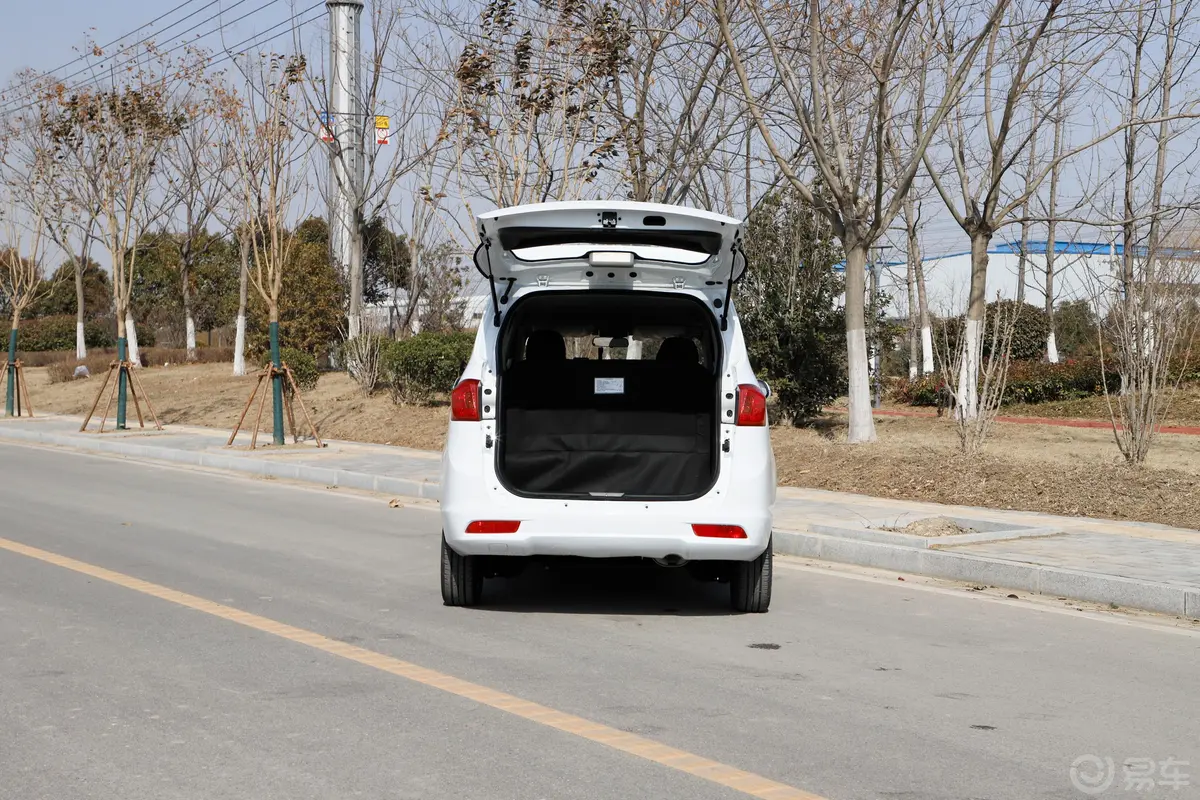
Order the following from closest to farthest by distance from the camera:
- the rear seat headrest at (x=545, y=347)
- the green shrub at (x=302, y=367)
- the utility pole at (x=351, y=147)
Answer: the rear seat headrest at (x=545, y=347), the green shrub at (x=302, y=367), the utility pole at (x=351, y=147)

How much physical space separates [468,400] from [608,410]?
0.91 meters

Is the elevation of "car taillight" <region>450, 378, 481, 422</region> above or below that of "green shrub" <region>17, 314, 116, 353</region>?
below

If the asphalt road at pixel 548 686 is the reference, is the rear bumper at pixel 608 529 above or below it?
above

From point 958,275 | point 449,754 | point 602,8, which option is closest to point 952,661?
point 449,754

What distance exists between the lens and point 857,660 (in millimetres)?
7105

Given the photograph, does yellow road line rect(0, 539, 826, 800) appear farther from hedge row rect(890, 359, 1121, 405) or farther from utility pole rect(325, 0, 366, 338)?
utility pole rect(325, 0, 366, 338)

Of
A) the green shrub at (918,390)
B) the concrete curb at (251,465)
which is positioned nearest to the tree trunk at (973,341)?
the green shrub at (918,390)

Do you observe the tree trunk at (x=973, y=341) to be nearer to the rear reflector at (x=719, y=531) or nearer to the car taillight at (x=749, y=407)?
the car taillight at (x=749, y=407)

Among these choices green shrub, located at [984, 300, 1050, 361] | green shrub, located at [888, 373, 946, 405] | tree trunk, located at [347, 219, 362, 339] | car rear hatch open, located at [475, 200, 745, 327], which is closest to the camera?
car rear hatch open, located at [475, 200, 745, 327]

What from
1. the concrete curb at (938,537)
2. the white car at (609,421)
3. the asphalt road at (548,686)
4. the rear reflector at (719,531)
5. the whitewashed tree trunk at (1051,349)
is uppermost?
the whitewashed tree trunk at (1051,349)

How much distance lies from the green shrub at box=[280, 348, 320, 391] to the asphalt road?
15504mm

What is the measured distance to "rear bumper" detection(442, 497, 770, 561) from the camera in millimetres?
7672

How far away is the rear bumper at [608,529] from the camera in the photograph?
767 cm

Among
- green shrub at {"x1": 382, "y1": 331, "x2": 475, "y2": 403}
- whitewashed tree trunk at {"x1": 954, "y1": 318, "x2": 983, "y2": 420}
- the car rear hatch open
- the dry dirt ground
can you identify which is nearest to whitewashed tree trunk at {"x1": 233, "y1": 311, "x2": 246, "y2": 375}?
the dry dirt ground
